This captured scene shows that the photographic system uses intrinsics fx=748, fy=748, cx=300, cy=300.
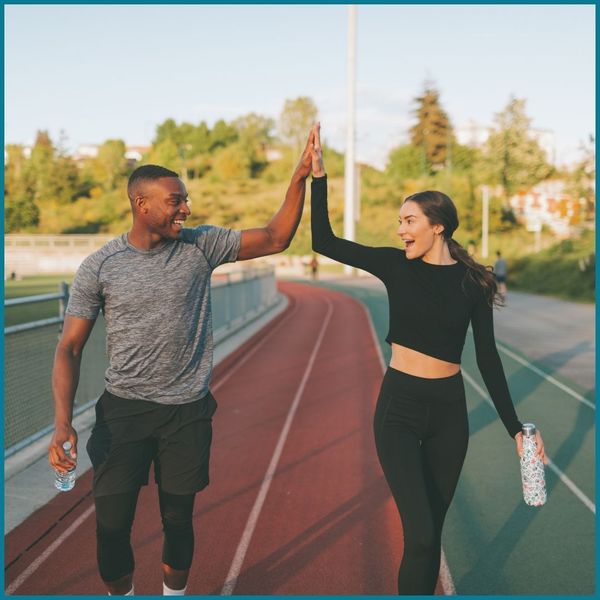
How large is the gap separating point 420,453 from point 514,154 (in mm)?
63330

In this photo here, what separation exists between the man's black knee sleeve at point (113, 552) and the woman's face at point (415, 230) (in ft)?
5.68

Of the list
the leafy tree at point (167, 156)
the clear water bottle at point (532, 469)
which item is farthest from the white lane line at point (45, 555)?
the leafy tree at point (167, 156)

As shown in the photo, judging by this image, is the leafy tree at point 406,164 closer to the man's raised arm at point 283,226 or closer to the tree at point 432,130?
the tree at point 432,130

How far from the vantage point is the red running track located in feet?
13.8

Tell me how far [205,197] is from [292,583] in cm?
8002

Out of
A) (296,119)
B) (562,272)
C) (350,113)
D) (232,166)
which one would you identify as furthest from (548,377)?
(296,119)

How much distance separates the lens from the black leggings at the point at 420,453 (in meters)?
3.03

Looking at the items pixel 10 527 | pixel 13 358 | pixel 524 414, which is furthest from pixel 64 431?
pixel 524 414

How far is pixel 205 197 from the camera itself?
82.4 metres

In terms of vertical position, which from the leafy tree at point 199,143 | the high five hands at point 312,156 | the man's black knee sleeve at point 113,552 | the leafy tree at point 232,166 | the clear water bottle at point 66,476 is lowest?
the man's black knee sleeve at point 113,552

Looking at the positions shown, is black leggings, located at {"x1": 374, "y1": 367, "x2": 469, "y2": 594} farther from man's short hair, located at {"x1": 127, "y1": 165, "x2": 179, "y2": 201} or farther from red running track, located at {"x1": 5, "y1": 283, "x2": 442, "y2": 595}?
man's short hair, located at {"x1": 127, "y1": 165, "x2": 179, "y2": 201}

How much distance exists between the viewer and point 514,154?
62.7m

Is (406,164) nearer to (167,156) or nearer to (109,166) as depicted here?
(167,156)

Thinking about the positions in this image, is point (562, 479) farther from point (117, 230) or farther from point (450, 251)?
point (117, 230)
